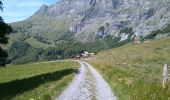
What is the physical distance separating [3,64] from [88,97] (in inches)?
752

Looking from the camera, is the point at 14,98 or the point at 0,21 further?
the point at 0,21

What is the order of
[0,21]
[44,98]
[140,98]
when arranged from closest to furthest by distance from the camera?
1. [140,98]
2. [44,98]
3. [0,21]

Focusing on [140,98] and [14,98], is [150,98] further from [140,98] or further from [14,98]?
[14,98]

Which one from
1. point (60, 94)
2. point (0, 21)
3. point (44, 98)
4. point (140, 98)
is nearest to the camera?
point (140, 98)

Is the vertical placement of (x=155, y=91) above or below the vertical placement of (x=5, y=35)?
below

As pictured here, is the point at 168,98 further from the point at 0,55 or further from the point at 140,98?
the point at 0,55

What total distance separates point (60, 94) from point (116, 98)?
418 centimetres

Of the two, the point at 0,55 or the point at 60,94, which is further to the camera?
the point at 0,55

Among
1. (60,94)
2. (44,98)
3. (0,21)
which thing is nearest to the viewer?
(44,98)

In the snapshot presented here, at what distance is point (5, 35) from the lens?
3947cm

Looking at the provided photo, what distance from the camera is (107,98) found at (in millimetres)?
23125

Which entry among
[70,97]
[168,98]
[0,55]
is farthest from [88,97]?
[0,55]

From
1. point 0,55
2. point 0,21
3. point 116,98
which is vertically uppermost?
point 0,21

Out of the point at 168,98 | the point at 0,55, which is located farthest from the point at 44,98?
the point at 0,55
